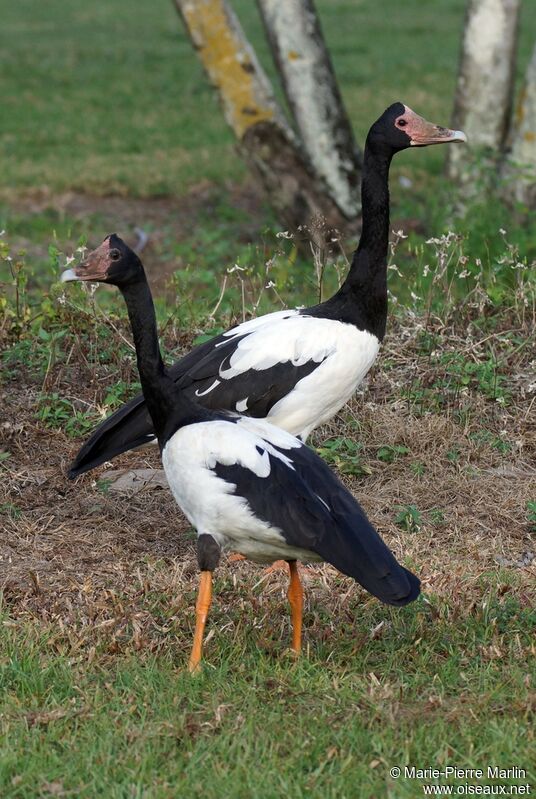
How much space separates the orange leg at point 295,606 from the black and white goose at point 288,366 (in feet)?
3.27

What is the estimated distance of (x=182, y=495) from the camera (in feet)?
13.3

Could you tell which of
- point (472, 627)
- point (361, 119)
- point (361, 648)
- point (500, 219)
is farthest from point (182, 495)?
point (361, 119)

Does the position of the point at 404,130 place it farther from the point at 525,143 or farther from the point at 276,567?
the point at 525,143

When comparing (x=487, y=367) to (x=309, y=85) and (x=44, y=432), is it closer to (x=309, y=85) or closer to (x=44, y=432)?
(x=44, y=432)

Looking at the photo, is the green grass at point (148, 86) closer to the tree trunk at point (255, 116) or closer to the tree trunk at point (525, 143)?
the tree trunk at point (255, 116)

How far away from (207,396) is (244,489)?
1.10 meters

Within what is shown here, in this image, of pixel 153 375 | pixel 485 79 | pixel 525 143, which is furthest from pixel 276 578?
pixel 485 79

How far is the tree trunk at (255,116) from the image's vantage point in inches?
346

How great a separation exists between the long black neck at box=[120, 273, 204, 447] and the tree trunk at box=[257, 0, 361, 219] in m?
5.17

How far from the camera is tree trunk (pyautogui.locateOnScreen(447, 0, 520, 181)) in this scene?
9.16 metres
